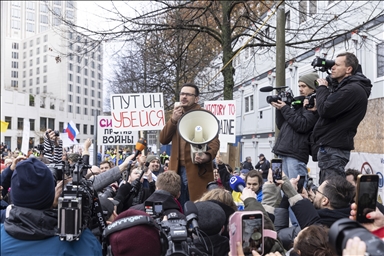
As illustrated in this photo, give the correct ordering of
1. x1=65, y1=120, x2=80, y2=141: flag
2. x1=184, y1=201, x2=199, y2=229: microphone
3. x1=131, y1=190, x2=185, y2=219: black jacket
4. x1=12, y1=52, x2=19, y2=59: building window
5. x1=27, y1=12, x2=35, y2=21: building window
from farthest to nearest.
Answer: x1=27, y1=12, x2=35, y2=21: building window → x1=12, y1=52, x2=19, y2=59: building window → x1=65, y1=120, x2=80, y2=141: flag → x1=131, y1=190, x2=185, y2=219: black jacket → x1=184, y1=201, x2=199, y2=229: microphone

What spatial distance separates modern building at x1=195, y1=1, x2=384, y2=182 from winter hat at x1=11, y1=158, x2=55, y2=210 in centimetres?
626

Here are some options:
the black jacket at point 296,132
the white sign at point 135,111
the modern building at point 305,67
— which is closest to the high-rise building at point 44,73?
the modern building at point 305,67

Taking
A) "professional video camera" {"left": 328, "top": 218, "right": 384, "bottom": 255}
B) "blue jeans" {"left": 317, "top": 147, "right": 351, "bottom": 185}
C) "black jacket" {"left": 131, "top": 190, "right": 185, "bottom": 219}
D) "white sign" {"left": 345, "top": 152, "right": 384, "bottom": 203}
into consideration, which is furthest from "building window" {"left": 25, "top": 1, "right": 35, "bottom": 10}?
"professional video camera" {"left": 328, "top": 218, "right": 384, "bottom": 255}

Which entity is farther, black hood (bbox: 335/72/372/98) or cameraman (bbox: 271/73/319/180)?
cameraman (bbox: 271/73/319/180)

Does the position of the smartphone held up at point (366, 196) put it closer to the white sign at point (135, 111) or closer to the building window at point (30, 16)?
the white sign at point (135, 111)

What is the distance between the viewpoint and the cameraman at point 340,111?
4551mm

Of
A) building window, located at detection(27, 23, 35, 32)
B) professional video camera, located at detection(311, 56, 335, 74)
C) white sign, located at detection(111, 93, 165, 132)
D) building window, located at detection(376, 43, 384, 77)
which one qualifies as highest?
building window, located at detection(27, 23, 35, 32)

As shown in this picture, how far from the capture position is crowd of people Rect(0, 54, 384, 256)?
2580 millimetres

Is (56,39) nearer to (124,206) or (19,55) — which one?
(19,55)

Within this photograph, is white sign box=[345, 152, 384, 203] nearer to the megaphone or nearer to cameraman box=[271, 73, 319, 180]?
cameraman box=[271, 73, 319, 180]

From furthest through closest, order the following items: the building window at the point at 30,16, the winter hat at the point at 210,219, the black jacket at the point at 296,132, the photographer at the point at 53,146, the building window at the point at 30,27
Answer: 1. the building window at the point at 30,16
2. the building window at the point at 30,27
3. the photographer at the point at 53,146
4. the black jacket at the point at 296,132
5. the winter hat at the point at 210,219

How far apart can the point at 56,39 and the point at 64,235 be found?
309 feet

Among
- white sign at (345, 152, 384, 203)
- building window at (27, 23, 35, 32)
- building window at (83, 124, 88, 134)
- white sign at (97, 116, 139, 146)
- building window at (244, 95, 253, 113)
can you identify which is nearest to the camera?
white sign at (345, 152, 384, 203)

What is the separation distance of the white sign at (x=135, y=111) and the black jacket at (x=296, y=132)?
329 cm
